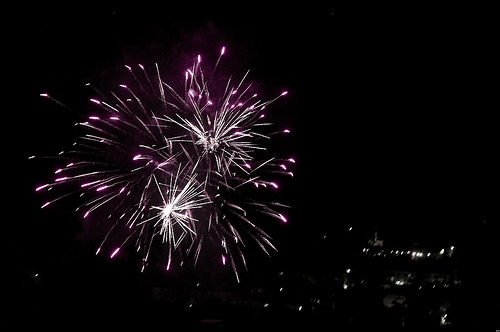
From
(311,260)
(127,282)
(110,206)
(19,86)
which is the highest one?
(19,86)

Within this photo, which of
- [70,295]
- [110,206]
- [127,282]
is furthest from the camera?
[110,206]

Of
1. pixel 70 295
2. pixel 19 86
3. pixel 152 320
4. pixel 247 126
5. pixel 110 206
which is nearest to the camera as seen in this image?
pixel 152 320

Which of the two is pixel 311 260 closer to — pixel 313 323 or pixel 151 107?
pixel 313 323

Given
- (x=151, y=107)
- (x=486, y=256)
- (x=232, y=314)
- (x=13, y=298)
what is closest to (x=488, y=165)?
(x=486, y=256)

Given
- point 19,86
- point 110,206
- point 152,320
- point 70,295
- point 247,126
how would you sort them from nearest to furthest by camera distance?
point 152,320 → point 247,126 → point 70,295 → point 19,86 → point 110,206

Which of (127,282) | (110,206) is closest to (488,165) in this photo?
(127,282)

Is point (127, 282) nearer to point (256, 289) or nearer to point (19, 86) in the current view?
point (256, 289)

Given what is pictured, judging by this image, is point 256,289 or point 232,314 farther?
point 256,289

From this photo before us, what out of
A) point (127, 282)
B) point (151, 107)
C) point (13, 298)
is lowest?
point (13, 298)

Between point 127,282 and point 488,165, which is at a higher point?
point 488,165
